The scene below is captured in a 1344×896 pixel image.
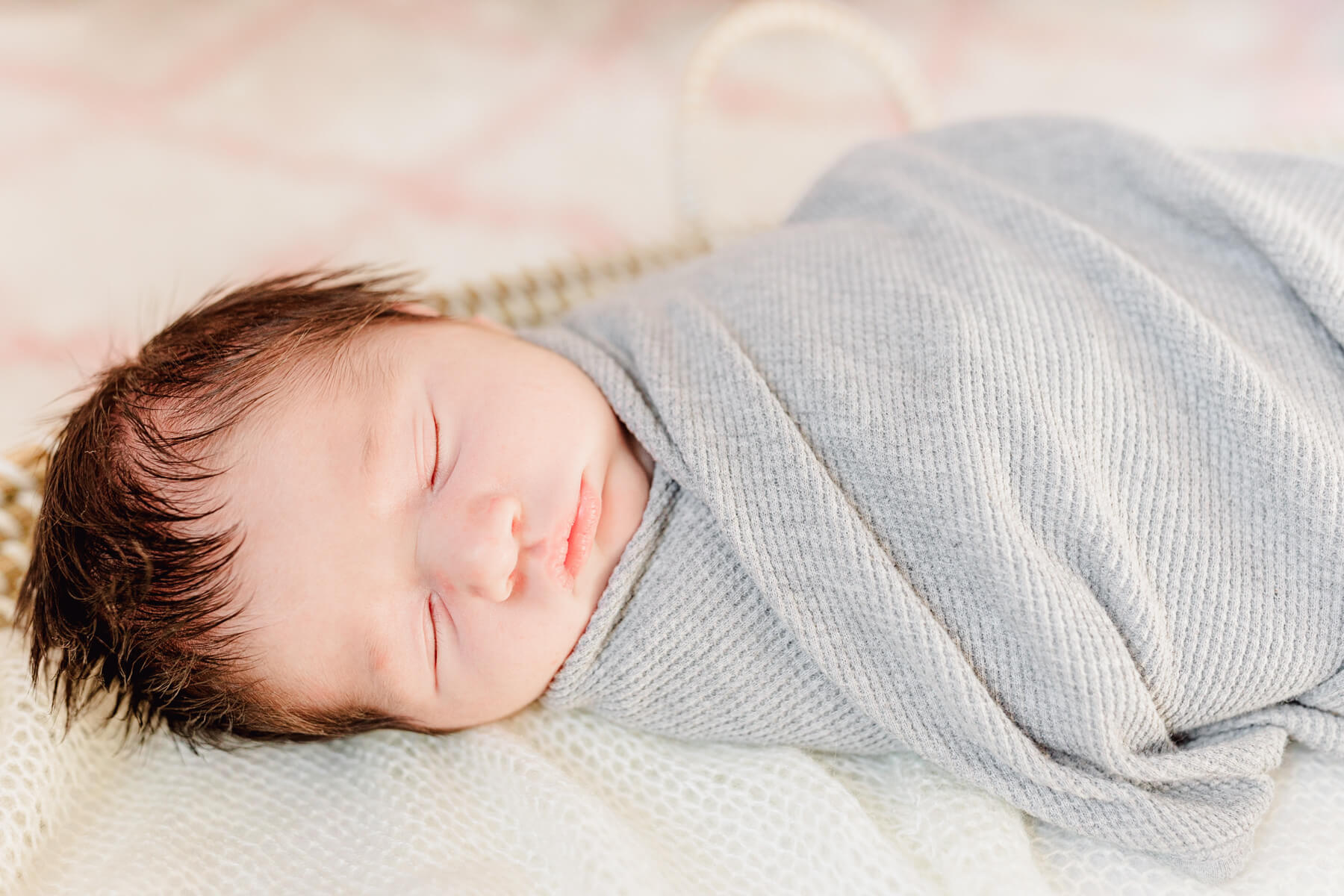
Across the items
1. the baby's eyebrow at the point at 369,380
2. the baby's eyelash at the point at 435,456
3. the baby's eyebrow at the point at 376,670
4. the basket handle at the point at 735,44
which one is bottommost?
the baby's eyebrow at the point at 376,670

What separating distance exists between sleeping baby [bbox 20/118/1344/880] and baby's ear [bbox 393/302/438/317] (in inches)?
2.0

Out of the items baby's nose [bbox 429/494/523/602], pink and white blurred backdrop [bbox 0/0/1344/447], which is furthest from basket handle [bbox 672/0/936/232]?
baby's nose [bbox 429/494/523/602]

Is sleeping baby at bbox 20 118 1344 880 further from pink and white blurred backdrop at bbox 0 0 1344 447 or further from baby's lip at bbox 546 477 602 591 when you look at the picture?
pink and white blurred backdrop at bbox 0 0 1344 447

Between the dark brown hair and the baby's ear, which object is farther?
the baby's ear

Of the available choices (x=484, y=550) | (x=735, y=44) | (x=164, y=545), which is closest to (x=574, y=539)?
(x=484, y=550)

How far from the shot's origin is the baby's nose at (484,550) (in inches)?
29.8

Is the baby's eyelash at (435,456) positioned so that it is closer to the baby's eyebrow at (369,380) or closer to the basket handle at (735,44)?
the baby's eyebrow at (369,380)

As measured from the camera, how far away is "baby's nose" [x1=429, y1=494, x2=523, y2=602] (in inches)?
29.8

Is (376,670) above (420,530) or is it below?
below

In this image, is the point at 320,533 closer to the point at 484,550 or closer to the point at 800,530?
the point at 484,550

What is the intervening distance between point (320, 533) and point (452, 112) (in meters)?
1.42

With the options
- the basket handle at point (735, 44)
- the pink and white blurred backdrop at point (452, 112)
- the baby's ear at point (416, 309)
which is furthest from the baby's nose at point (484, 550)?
the pink and white blurred backdrop at point (452, 112)

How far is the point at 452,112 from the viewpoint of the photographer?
1.99 meters

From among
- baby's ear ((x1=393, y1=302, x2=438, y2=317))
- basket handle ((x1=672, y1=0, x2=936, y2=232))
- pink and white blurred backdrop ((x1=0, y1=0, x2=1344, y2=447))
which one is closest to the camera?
baby's ear ((x1=393, y1=302, x2=438, y2=317))
